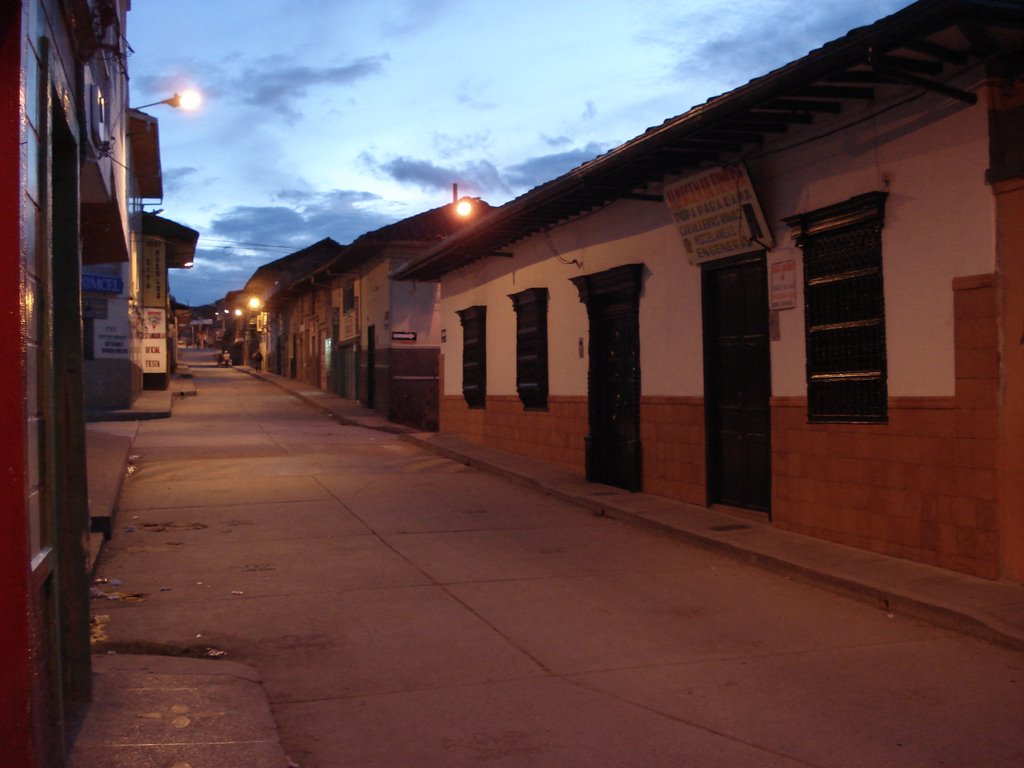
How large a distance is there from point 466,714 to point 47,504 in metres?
2.47

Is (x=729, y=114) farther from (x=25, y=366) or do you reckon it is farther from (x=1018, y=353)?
(x=25, y=366)

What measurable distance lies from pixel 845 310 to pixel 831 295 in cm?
25

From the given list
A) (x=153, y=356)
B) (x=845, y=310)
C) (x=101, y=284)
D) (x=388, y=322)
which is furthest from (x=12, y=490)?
(x=153, y=356)

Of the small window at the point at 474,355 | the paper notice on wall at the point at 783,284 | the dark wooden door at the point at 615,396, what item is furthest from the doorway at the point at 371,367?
the paper notice on wall at the point at 783,284

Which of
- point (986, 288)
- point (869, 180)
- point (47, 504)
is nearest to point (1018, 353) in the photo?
point (986, 288)

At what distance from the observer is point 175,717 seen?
479 centimetres

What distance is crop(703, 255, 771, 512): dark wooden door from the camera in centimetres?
1047

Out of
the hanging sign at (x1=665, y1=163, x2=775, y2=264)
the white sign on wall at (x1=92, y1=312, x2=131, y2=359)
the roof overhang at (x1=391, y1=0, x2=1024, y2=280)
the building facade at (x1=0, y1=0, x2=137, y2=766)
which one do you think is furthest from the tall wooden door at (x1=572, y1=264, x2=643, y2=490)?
the white sign on wall at (x1=92, y1=312, x2=131, y2=359)

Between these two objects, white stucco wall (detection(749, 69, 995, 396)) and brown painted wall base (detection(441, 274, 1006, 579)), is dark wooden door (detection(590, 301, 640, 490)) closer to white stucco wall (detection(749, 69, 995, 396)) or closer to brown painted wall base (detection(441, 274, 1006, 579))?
brown painted wall base (detection(441, 274, 1006, 579))

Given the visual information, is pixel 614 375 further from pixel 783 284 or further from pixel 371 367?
pixel 371 367

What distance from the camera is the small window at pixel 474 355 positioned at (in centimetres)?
1906

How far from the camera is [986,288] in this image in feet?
24.8

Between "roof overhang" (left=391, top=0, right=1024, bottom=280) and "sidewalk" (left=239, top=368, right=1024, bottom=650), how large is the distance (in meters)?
3.72

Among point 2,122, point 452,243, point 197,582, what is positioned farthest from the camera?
point 452,243
